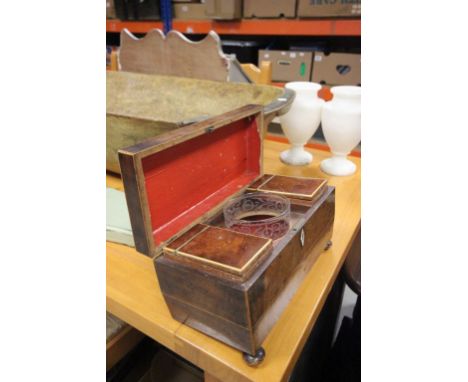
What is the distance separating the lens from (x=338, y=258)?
0.65 m

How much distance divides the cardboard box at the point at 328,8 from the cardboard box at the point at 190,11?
0.64 m

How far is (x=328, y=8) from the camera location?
174 cm

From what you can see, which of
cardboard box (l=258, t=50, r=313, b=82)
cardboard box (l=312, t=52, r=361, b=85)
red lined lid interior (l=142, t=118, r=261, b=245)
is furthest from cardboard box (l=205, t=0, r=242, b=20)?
red lined lid interior (l=142, t=118, r=261, b=245)

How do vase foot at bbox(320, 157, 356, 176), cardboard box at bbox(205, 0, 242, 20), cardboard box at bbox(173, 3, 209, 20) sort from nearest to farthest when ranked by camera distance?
1. vase foot at bbox(320, 157, 356, 176)
2. cardboard box at bbox(205, 0, 242, 20)
3. cardboard box at bbox(173, 3, 209, 20)

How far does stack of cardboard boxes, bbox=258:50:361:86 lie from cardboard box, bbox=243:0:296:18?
21cm

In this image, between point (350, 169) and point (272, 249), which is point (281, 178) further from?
A: point (350, 169)

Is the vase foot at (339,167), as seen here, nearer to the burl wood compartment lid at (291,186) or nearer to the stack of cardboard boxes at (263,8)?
the burl wood compartment lid at (291,186)

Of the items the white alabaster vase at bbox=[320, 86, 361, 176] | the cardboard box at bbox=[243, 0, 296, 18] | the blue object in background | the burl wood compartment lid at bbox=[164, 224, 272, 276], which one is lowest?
the burl wood compartment lid at bbox=[164, 224, 272, 276]

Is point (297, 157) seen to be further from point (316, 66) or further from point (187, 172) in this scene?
→ point (316, 66)

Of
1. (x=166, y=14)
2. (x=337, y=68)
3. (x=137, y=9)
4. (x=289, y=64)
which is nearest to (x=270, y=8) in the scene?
(x=289, y=64)

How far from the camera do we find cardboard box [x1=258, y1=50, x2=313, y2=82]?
203cm

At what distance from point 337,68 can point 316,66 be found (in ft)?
0.41

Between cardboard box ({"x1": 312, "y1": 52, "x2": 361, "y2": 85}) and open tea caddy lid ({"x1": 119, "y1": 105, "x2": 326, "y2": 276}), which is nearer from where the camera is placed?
open tea caddy lid ({"x1": 119, "y1": 105, "x2": 326, "y2": 276})

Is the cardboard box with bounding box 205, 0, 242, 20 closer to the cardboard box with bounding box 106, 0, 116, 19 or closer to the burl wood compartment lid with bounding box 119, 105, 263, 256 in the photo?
the cardboard box with bounding box 106, 0, 116, 19
